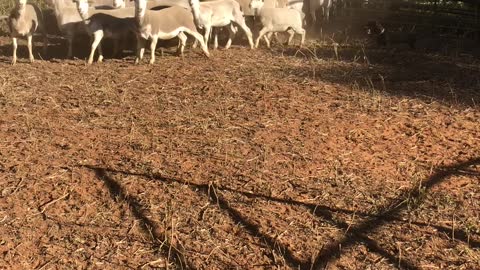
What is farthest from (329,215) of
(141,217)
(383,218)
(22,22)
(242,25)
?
(22,22)

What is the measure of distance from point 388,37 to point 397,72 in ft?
11.1

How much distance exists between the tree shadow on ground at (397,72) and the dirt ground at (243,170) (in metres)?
0.07

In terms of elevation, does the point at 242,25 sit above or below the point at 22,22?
below

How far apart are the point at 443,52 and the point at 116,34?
6828 mm

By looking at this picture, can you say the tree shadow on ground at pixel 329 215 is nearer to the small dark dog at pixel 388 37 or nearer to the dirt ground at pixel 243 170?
the dirt ground at pixel 243 170

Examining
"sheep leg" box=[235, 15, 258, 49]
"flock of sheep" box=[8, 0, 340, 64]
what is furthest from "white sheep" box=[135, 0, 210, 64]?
"sheep leg" box=[235, 15, 258, 49]

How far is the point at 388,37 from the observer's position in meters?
14.1

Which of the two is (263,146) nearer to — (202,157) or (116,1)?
(202,157)

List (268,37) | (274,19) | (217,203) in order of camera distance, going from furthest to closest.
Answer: (268,37), (274,19), (217,203)

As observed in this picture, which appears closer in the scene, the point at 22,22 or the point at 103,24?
the point at 22,22

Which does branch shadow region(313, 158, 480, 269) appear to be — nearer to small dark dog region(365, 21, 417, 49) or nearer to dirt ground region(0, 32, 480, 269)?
dirt ground region(0, 32, 480, 269)

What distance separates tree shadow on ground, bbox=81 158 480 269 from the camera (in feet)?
17.3

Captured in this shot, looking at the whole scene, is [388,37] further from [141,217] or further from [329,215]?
[141,217]

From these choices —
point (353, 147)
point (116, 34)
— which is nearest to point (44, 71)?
point (116, 34)
